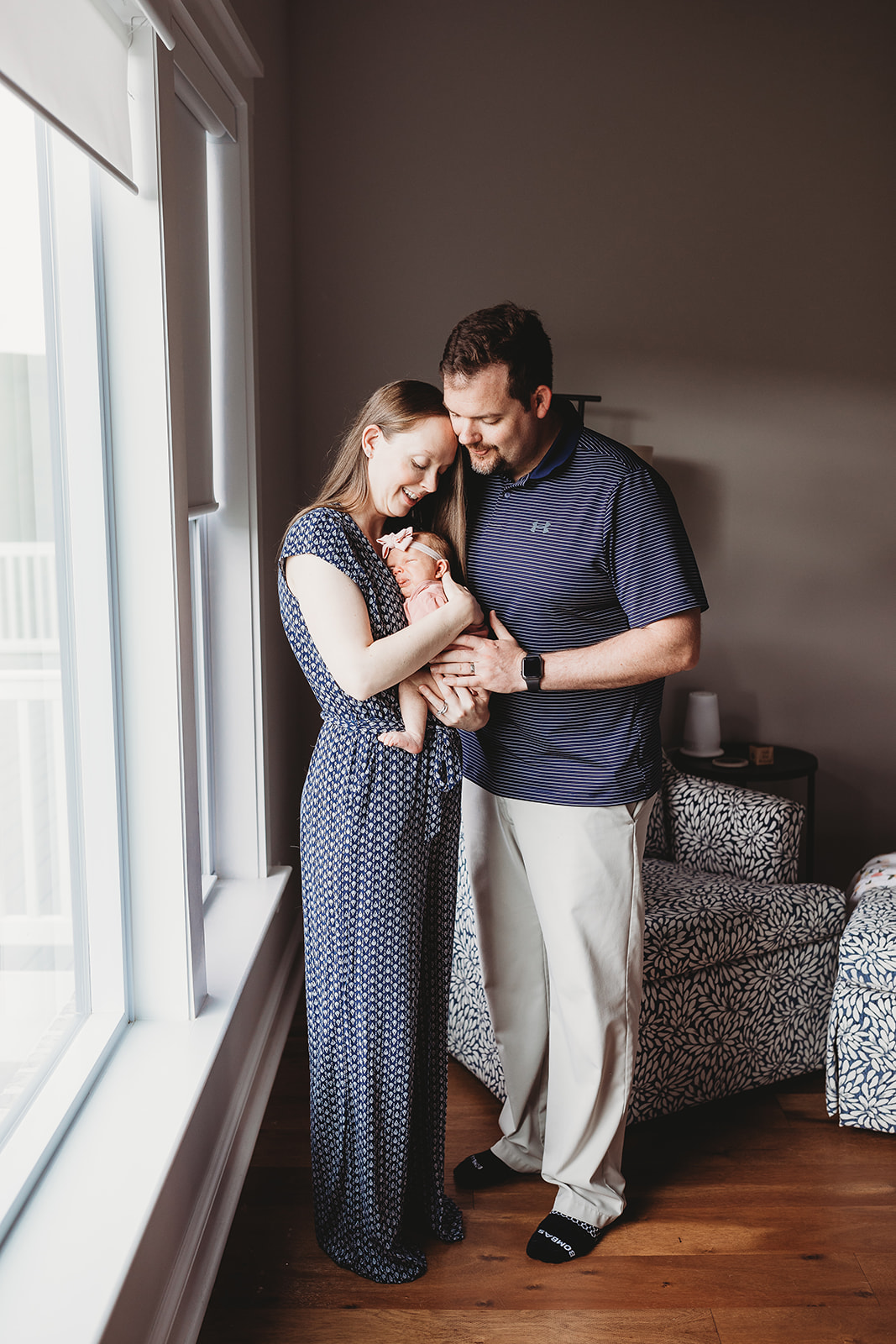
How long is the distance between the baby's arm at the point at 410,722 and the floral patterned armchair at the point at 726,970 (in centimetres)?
78

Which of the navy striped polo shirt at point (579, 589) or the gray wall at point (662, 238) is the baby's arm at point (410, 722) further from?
the gray wall at point (662, 238)

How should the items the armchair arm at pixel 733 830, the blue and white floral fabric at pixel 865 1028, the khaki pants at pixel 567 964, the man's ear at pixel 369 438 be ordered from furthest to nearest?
the armchair arm at pixel 733 830
the blue and white floral fabric at pixel 865 1028
the khaki pants at pixel 567 964
the man's ear at pixel 369 438

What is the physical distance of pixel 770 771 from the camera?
3205 millimetres

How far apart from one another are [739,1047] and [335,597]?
158 centimetres

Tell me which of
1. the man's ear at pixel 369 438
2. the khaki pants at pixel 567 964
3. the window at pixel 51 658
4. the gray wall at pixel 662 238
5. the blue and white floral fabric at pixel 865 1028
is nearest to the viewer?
the window at pixel 51 658

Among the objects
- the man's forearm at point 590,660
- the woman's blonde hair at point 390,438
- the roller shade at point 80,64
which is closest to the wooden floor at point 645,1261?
the man's forearm at point 590,660

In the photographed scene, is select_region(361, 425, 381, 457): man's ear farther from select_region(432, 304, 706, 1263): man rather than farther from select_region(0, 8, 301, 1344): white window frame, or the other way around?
select_region(0, 8, 301, 1344): white window frame

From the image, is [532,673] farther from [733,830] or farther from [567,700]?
[733,830]

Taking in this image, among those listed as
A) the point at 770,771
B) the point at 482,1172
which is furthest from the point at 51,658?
the point at 770,771

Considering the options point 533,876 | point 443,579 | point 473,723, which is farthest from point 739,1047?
point 443,579

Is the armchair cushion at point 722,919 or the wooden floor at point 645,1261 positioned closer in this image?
the wooden floor at point 645,1261

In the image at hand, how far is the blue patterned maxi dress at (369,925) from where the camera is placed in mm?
1765

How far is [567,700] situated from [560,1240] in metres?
1.04

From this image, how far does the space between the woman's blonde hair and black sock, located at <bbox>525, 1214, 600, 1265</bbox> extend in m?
1.29
